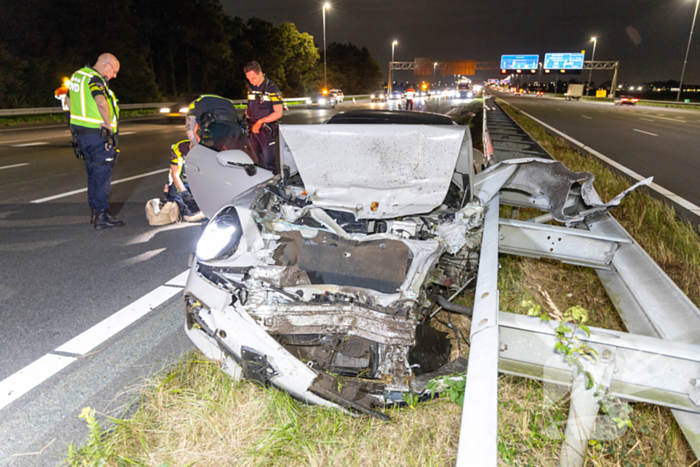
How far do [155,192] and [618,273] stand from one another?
21.9 feet

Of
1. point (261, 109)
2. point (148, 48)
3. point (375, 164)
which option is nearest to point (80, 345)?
point (375, 164)

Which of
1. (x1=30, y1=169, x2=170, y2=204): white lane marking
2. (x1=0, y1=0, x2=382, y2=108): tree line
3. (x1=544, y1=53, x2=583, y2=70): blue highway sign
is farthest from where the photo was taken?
(x1=544, y1=53, x2=583, y2=70): blue highway sign

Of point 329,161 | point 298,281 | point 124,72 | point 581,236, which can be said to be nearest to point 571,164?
point 581,236

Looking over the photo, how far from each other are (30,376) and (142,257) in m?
2.03

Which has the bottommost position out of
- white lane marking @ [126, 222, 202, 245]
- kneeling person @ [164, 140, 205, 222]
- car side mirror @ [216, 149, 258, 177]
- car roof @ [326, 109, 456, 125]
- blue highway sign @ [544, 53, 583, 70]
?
white lane marking @ [126, 222, 202, 245]

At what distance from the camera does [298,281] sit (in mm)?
2682

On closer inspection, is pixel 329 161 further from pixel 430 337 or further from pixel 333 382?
pixel 333 382

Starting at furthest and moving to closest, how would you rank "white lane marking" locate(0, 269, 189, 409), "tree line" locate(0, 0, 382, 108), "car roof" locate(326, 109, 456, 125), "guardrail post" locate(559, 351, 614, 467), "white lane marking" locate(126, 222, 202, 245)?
"tree line" locate(0, 0, 382, 108) < "white lane marking" locate(126, 222, 202, 245) < "car roof" locate(326, 109, 456, 125) < "white lane marking" locate(0, 269, 189, 409) < "guardrail post" locate(559, 351, 614, 467)

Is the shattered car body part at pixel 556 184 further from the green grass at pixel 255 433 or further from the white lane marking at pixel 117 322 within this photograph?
the white lane marking at pixel 117 322

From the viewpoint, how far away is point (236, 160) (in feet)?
12.7

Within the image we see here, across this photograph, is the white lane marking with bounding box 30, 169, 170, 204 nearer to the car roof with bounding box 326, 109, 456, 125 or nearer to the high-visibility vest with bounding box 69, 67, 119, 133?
the high-visibility vest with bounding box 69, 67, 119, 133

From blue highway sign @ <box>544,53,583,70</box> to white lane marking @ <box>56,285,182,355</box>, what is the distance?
66.2 m

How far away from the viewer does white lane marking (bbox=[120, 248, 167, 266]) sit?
445 cm

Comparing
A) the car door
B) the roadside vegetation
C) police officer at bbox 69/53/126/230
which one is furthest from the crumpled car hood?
police officer at bbox 69/53/126/230
